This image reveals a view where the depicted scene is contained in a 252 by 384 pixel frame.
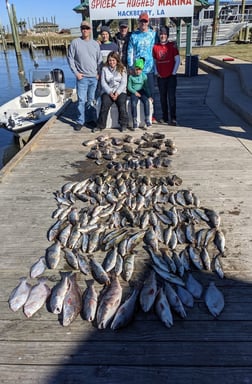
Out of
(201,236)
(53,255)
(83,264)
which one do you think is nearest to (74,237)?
(53,255)

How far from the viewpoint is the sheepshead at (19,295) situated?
2367 millimetres

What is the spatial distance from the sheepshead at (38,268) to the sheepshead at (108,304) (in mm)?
648

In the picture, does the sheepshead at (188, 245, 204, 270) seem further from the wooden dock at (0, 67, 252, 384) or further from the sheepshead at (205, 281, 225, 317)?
the sheepshead at (205, 281, 225, 317)

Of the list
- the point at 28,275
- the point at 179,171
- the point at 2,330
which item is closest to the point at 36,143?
the point at 179,171

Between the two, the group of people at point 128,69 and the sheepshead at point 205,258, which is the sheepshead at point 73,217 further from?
the group of people at point 128,69

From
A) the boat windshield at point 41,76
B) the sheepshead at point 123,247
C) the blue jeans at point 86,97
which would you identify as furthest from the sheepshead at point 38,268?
the boat windshield at point 41,76

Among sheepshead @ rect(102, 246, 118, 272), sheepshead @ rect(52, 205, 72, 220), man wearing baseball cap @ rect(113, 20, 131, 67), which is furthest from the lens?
man wearing baseball cap @ rect(113, 20, 131, 67)

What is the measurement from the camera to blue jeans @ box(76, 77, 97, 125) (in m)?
6.43

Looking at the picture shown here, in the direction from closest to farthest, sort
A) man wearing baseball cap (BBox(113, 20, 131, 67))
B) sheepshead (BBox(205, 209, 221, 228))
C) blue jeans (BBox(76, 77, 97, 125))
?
sheepshead (BBox(205, 209, 221, 228)), blue jeans (BBox(76, 77, 97, 125)), man wearing baseball cap (BBox(113, 20, 131, 67))

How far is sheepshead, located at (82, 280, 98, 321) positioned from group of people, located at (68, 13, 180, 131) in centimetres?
466

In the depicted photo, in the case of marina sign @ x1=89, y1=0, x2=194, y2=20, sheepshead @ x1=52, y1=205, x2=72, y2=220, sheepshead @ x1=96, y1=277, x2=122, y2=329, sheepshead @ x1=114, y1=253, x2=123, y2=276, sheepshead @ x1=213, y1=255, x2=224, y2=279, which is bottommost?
sheepshead @ x1=52, y1=205, x2=72, y2=220

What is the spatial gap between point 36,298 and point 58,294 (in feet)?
0.56

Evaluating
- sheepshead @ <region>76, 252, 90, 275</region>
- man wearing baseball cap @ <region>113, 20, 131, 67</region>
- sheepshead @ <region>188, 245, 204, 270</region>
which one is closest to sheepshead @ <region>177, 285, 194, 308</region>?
sheepshead @ <region>188, 245, 204, 270</region>

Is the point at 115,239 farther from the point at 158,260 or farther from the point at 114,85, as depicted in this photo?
the point at 114,85
